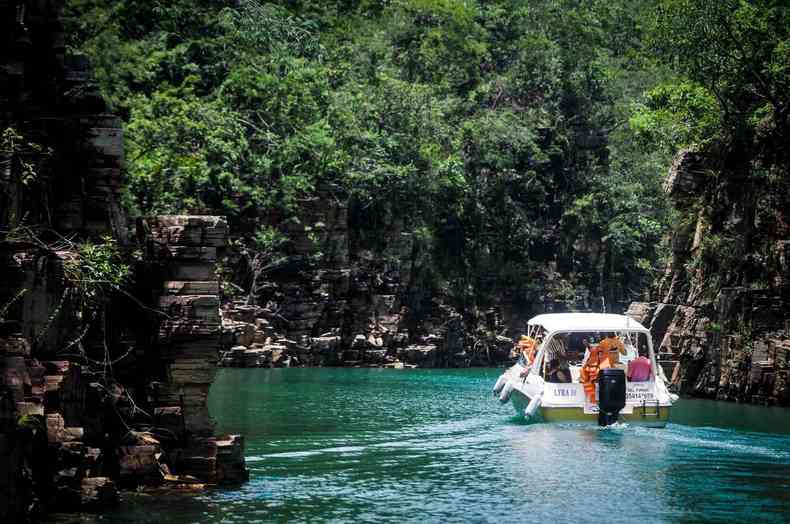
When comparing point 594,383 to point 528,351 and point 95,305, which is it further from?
point 95,305

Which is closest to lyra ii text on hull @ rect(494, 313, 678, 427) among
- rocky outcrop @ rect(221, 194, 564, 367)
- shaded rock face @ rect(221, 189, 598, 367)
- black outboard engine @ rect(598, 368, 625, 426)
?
black outboard engine @ rect(598, 368, 625, 426)

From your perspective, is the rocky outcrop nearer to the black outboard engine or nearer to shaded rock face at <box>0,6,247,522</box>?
the black outboard engine

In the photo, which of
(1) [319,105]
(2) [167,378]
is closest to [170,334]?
(2) [167,378]

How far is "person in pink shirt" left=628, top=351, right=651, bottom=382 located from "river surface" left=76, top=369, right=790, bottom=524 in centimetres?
147

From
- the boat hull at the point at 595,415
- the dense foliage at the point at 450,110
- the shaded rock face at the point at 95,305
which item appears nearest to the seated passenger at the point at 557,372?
the boat hull at the point at 595,415

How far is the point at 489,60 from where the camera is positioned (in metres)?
67.5

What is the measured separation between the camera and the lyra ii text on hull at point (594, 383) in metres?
25.6

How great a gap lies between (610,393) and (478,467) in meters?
5.72

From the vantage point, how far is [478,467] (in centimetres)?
2069

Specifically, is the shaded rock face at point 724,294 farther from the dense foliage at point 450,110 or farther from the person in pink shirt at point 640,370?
the person in pink shirt at point 640,370

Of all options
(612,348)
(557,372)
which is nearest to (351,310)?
A: (557,372)

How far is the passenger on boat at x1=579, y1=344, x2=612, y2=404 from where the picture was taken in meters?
26.3

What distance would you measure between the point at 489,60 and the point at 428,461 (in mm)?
48919

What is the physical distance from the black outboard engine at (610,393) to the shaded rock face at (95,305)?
10.4 metres
